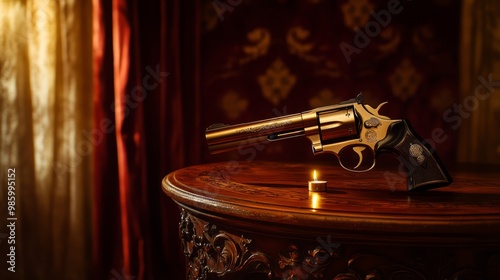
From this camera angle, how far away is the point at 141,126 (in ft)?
5.20

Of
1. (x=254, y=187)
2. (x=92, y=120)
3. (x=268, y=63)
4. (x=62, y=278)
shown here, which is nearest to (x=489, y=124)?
(x=268, y=63)

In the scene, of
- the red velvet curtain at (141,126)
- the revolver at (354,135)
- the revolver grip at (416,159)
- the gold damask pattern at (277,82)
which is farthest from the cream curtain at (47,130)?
the revolver grip at (416,159)

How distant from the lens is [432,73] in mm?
1573

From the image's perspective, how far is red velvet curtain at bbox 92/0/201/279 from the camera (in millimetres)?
1560

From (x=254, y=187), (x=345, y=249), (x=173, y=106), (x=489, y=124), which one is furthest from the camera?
(x=173, y=106)

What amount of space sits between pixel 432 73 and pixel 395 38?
19 centimetres

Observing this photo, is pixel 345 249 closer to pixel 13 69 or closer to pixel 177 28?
pixel 177 28

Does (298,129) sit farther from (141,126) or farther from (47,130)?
(47,130)

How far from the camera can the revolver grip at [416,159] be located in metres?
0.84

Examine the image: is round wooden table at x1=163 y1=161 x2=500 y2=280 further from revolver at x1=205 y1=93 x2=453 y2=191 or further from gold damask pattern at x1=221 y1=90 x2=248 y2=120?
gold damask pattern at x1=221 y1=90 x2=248 y2=120

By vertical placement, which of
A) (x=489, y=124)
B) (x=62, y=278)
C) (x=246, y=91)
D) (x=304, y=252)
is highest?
(x=246, y=91)

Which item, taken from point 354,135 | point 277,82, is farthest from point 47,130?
point 354,135

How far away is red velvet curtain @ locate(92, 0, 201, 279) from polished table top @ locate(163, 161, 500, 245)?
1.70 feet

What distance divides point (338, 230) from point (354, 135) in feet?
1.06
